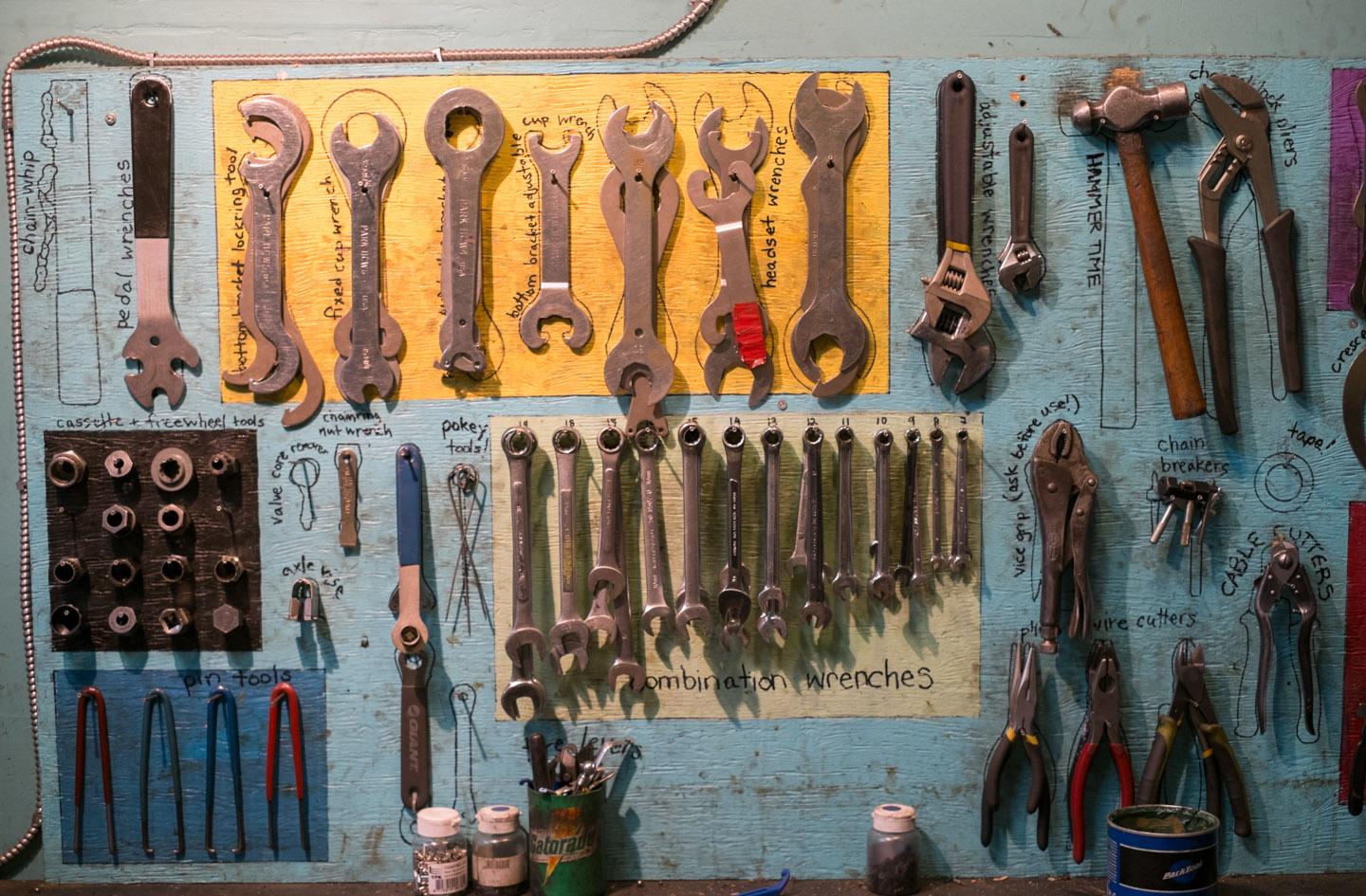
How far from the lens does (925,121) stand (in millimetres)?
1932

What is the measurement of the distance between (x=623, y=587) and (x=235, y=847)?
0.83 meters

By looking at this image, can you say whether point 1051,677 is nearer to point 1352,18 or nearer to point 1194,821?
point 1194,821

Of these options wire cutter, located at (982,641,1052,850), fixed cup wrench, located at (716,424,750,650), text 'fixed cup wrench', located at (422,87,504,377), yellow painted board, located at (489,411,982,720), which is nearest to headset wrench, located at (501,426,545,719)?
yellow painted board, located at (489,411,982,720)

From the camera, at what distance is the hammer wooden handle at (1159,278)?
6.28ft

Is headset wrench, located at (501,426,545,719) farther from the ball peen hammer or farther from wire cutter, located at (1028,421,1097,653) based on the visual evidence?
the ball peen hammer

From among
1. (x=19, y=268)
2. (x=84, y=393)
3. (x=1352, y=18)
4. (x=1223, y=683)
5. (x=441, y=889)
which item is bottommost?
(x=441, y=889)

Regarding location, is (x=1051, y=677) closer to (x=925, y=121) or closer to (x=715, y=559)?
(x=715, y=559)

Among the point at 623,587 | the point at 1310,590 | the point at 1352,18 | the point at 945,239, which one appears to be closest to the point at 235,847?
Result: the point at 623,587

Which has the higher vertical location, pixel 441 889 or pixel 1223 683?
pixel 1223 683

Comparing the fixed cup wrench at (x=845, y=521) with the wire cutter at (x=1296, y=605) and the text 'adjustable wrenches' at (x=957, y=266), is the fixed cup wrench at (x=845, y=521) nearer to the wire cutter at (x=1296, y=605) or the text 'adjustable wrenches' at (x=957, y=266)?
the text 'adjustable wrenches' at (x=957, y=266)

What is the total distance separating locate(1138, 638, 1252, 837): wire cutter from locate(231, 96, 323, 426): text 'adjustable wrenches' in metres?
1.57

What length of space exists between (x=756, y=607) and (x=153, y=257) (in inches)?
47.7

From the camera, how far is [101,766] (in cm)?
199

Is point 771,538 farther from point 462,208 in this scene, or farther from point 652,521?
point 462,208
